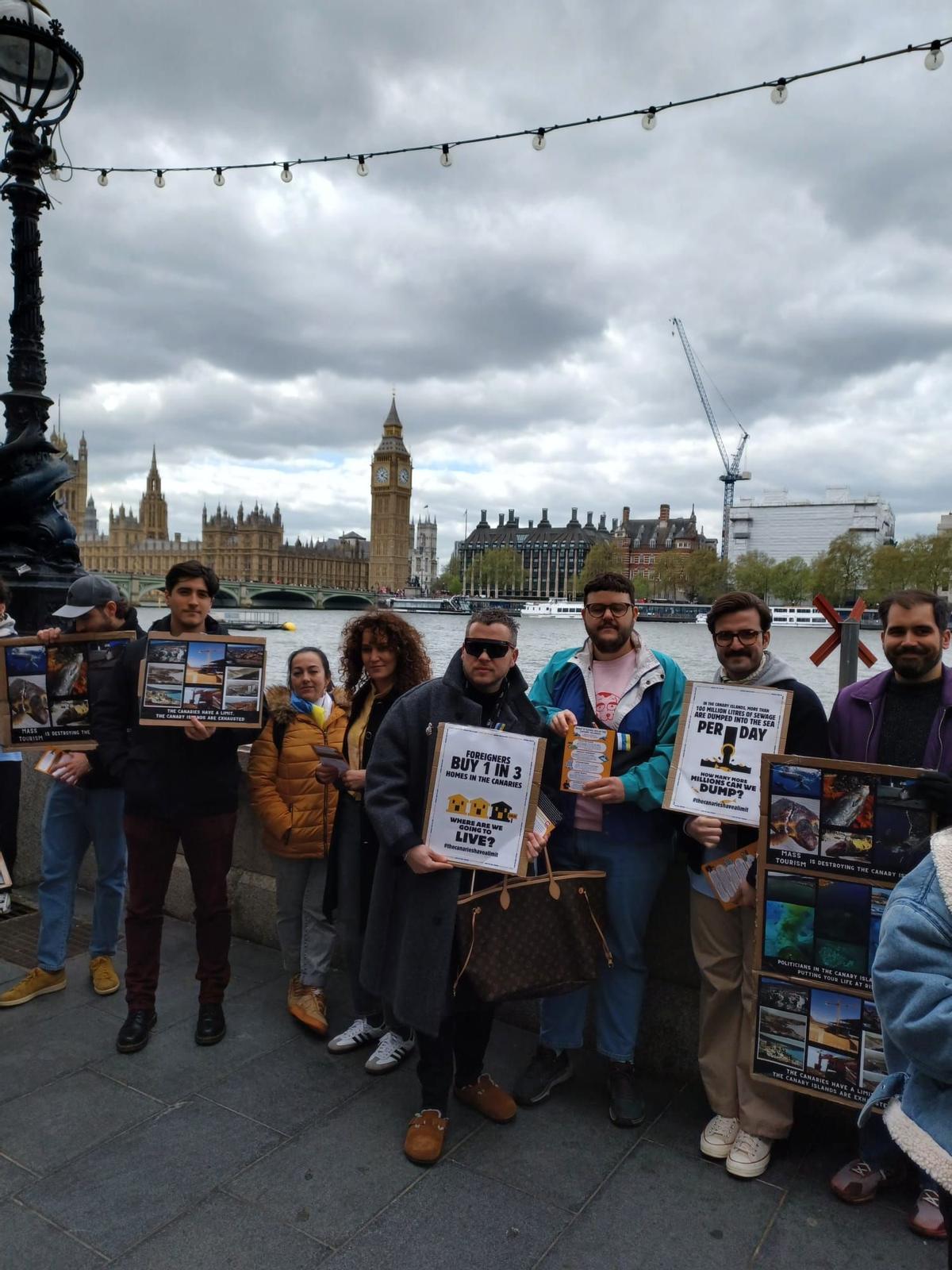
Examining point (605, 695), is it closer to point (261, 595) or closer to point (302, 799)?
point (302, 799)

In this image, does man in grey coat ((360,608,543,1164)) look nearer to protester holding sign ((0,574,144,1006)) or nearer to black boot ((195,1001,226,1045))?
black boot ((195,1001,226,1045))

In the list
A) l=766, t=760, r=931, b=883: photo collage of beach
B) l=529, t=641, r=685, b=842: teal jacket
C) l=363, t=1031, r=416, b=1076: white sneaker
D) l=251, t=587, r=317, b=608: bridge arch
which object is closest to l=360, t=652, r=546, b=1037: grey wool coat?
l=529, t=641, r=685, b=842: teal jacket

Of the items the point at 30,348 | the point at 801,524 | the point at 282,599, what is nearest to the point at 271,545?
the point at 282,599

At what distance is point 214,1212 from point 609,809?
1692 millimetres

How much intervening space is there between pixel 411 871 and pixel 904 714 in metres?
1.63

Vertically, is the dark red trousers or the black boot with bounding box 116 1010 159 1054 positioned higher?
the dark red trousers

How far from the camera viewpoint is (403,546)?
417 ft

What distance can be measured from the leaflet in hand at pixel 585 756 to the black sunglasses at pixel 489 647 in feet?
1.25

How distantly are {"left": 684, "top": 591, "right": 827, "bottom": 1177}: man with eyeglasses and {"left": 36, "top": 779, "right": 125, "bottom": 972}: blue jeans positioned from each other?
2.57m

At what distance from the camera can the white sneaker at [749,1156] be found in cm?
269

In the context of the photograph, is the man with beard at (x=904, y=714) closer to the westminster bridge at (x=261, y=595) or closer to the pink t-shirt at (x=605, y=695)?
the pink t-shirt at (x=605, y=695)

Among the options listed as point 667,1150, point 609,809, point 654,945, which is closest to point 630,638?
point 609,809

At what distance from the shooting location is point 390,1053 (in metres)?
3.31

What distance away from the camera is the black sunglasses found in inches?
111
